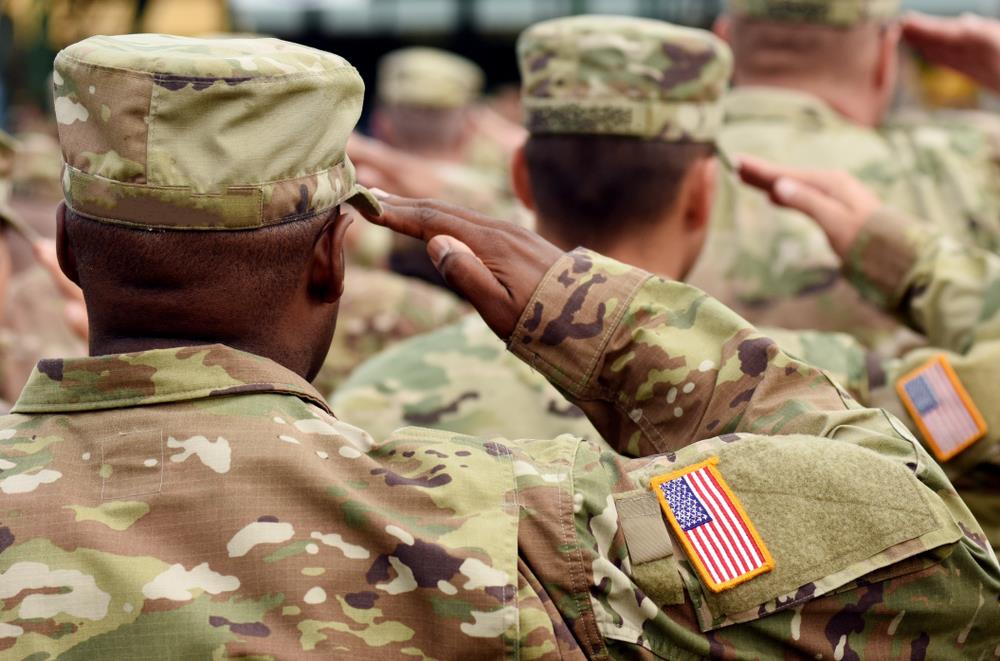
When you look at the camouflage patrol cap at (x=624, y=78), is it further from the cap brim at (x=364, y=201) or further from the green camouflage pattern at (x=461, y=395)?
the cap brim at (x=364, y=201)

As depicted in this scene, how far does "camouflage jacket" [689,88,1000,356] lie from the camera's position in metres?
3.49

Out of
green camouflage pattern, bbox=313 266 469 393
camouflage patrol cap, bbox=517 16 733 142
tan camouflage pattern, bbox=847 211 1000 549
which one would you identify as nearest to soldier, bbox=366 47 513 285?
green camouflage pattern, bbox=313 266 469 393

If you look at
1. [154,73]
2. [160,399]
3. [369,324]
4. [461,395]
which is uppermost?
[154,73]

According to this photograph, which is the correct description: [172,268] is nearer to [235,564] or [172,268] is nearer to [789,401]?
[235,564]

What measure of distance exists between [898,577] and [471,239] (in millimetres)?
756

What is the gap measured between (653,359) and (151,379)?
0.71 m

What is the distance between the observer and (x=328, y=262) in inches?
68.1

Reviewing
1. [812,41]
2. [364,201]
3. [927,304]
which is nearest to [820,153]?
[812,41]

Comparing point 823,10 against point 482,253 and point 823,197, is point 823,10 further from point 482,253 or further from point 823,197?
point 482,253

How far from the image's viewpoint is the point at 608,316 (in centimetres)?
188

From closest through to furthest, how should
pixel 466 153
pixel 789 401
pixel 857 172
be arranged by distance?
pixel 789 401, pixel 857 172, pixel 466 153

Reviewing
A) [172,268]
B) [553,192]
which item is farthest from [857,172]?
[172,268]

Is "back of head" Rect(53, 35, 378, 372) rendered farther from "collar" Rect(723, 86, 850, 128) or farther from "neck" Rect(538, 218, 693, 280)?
"collar" Rect(723, 86, 850, 128)

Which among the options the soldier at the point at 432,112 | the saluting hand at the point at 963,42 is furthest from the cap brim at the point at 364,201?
the soldier at the point at 432,112
